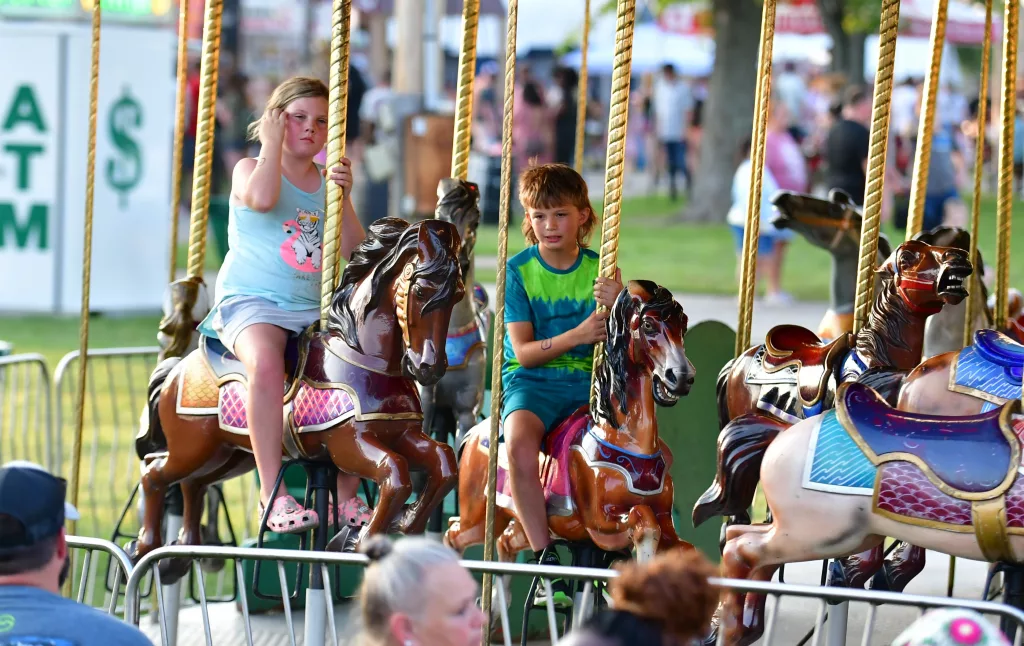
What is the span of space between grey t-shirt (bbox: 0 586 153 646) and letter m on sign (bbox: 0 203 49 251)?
446 inches

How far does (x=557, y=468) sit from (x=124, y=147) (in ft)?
33.0

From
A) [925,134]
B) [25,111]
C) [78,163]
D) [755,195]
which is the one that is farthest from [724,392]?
[25,111]

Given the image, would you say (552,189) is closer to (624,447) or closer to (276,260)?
(624,447)

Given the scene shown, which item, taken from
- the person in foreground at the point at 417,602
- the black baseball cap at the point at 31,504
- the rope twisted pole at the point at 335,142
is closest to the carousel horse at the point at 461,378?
the rope twisted pole at the point at 335,142

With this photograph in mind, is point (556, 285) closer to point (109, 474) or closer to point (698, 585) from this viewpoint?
point (698, 585)

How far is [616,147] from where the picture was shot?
462 centimetres

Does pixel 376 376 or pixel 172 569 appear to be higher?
pixel 376 376

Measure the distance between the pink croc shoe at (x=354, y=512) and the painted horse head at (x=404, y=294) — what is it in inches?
21.3

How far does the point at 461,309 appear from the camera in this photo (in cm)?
625

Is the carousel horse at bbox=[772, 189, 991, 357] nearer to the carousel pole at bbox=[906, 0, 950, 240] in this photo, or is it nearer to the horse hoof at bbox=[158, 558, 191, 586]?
the carousel pole at bbox=[906, 0, 950, 240]

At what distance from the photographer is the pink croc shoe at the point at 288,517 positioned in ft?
16.0

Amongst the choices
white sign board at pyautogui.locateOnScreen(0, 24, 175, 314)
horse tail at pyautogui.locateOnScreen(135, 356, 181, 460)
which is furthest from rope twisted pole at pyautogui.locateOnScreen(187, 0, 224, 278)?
white sign board at pyautogui.locateOnScreen(0, 24, 175, 314)

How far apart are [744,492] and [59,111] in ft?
34.8

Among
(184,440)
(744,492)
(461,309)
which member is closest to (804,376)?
(744,492)
